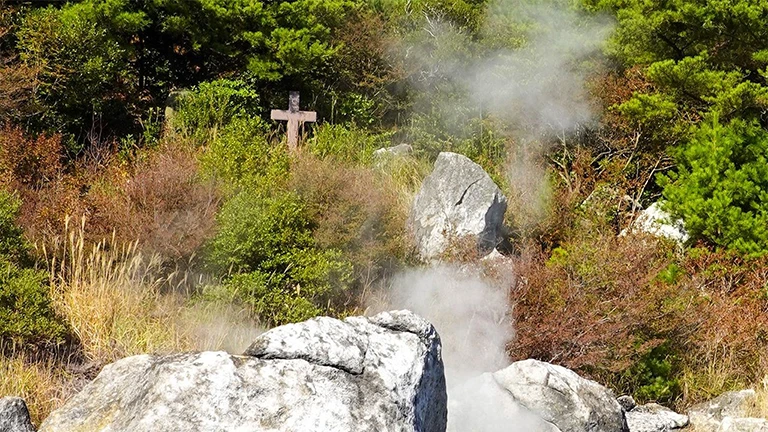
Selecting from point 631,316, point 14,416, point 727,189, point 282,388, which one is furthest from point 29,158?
point 727,189

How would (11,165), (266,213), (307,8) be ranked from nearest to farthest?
(266,213) < (11,165) < (307,8)

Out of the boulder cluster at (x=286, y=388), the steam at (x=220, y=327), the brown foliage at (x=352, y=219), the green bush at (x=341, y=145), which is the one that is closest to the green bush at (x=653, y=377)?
the brown foliage at (x=352, y=219)

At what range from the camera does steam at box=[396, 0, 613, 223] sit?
38.8 feet

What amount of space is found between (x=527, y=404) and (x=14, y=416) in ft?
10.8

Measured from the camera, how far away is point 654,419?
7.29 m

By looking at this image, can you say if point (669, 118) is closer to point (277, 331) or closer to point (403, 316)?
point (403, 316)

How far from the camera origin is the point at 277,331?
15.4 feet

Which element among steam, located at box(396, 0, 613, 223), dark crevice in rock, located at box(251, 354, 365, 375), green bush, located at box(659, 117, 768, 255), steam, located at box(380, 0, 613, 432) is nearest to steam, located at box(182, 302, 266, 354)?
dark crevice in rock, located at box(251, 354, 365, 375)

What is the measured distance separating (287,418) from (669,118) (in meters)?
8.07

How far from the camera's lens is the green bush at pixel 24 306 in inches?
227

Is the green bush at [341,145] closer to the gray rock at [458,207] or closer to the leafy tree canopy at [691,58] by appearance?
the gray rock at [458,207]

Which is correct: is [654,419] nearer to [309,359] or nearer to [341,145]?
[309,359]

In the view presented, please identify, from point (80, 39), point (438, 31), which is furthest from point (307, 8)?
point (80, 39)

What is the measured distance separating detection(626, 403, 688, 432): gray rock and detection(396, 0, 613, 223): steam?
4.31 meters
